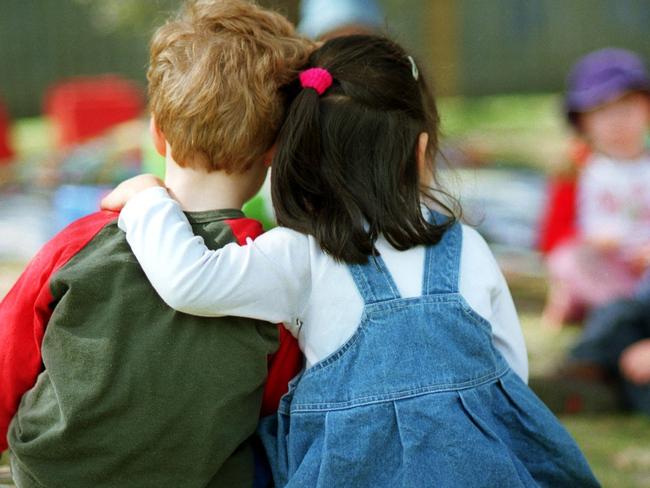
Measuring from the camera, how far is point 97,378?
1.81m

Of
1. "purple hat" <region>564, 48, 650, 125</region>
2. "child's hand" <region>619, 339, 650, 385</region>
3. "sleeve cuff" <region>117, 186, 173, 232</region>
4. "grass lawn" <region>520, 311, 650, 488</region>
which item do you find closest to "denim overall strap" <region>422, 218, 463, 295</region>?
"sleeve cuff" <region>117, 186, 173, 232</region>

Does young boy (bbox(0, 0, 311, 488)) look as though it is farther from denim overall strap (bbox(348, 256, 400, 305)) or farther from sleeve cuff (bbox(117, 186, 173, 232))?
denim overall strap (bbox(348, 256, 400, 305))

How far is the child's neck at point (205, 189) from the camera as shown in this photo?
1.97m

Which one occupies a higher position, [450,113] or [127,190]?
[127,190]

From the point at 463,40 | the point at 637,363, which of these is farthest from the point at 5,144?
the point at 463,40

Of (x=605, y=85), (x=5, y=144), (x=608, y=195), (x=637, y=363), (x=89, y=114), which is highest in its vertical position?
(x=605, y=85)

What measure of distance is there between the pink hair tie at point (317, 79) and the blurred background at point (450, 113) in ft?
1.03

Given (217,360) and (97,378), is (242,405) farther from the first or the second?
(97,378)

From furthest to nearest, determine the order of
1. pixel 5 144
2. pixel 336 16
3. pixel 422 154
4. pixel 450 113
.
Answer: pixel 450 113 → pixel 5 144 → pixel 336 16 → pixel 422 154

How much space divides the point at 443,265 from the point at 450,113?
33.6ft

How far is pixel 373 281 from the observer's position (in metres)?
1.89

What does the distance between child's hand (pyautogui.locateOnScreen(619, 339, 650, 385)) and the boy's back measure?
2150 mm

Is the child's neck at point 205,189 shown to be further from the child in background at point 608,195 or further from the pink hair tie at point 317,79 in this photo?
the child in background at point 608,195

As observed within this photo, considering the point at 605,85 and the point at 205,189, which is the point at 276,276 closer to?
the point at 205,189
